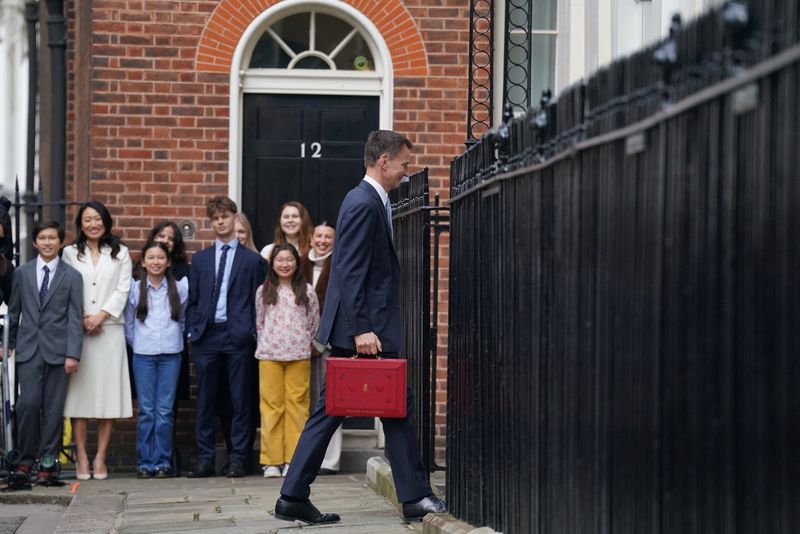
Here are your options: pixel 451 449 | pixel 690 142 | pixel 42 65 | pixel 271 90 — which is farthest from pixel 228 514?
pixel 42 65

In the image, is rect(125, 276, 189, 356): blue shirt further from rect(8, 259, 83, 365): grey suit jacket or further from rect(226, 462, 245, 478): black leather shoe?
→ rect(226, 462, 245, 478): black leather shoe

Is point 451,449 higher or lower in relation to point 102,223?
lower

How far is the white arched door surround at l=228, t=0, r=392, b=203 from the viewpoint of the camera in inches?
462

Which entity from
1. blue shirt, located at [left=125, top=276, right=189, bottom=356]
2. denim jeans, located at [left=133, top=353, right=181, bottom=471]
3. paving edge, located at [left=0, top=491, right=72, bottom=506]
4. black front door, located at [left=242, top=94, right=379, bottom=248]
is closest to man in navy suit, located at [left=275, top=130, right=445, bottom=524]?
paving edge, located at [left=0, top=491, right=72, bottom=506]

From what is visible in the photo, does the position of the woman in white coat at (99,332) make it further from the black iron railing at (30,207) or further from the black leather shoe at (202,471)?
the black leather shoe at (202,471)

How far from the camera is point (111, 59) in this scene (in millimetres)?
11633

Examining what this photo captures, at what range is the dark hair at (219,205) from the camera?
1115cm

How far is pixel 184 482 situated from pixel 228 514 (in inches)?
93.8

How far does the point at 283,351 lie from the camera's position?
10.8 metres

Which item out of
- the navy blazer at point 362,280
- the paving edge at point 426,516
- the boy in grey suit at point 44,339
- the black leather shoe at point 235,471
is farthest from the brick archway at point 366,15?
the navy blazer at point 362,280

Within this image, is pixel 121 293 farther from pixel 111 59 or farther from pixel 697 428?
pixel 697 428

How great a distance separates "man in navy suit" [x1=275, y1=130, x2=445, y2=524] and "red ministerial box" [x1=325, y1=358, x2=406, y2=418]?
0.41 ft

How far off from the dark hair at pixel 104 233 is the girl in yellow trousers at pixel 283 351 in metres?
1.16

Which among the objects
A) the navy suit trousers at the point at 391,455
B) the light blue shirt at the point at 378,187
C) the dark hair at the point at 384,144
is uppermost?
the dark hair at the point at 384,144
